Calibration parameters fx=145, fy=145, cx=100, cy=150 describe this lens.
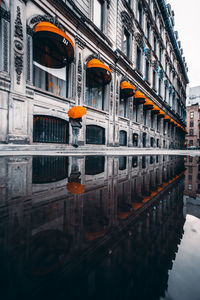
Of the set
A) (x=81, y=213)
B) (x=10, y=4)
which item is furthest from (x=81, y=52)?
(x=81, y=213)

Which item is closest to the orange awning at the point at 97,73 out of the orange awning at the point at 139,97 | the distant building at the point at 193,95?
the orange awning at the point at 139,97

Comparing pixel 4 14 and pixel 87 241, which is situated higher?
pixel 4 14

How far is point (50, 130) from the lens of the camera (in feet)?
25.2

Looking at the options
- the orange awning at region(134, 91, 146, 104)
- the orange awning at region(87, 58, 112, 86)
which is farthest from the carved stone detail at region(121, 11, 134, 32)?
the orange awning at region(87, 58, 112, 86)

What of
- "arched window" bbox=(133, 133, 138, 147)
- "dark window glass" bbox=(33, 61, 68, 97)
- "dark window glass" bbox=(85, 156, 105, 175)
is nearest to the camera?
"dark window glass" bbox=(85, 156, 105, 175)

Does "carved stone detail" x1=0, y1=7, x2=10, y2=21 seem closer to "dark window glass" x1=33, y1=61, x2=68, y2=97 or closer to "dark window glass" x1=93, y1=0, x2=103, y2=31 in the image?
"dark window glass" x1=33, y1=61, x2=68, y2=97

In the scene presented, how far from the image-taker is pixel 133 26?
13.4 meters

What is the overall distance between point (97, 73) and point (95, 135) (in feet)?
14.8

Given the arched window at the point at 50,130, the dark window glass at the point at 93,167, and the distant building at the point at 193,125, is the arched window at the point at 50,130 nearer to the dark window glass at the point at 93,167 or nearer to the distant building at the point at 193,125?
the dark window glass at the point at 93,167

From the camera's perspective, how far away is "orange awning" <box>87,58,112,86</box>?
898 cm

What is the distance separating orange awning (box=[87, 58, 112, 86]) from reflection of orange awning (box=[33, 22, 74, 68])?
1.46 m

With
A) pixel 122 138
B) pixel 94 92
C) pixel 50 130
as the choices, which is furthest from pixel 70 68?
pixel 122 138

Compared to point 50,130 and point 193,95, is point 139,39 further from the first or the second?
point 193,95

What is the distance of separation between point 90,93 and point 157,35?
15.4m
